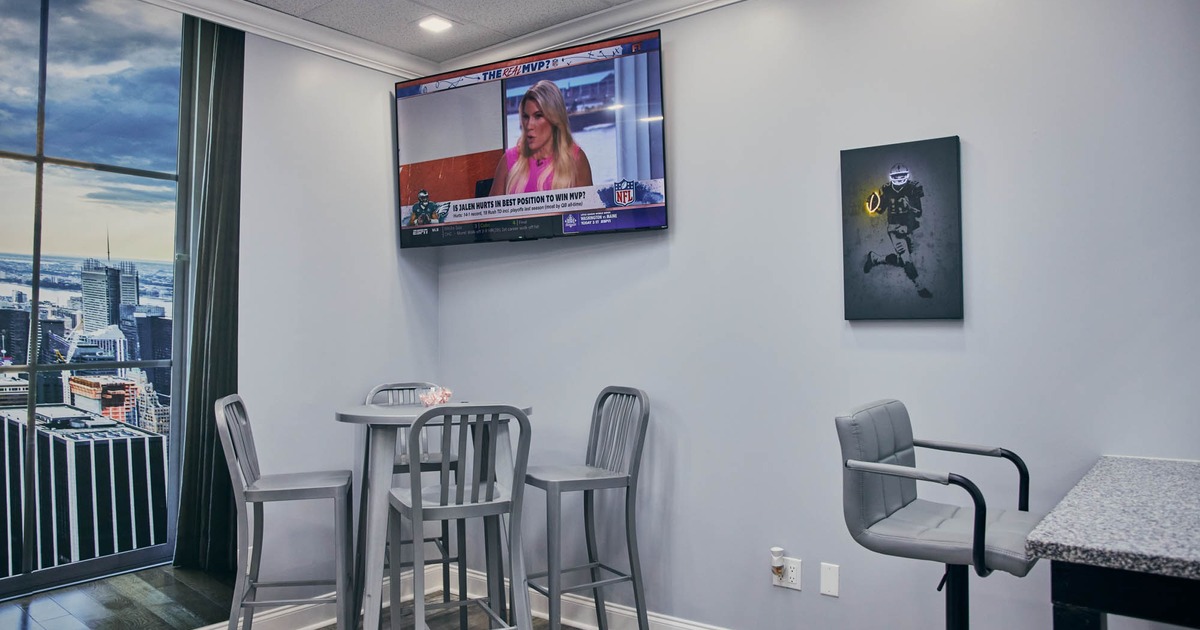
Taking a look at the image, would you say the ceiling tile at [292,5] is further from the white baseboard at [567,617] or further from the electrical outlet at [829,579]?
the electrical outlet at [829,579]

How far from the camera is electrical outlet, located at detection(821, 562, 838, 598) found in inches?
113

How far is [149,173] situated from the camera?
314cm

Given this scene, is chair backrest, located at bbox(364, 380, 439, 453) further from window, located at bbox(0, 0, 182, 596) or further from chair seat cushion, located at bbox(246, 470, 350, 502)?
window, located at bbox(0, 0, 182, 596)

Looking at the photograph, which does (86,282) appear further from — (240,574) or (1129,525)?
(1129,525)

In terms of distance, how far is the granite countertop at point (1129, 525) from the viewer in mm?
1278

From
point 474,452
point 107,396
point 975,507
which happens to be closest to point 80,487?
point 107,396

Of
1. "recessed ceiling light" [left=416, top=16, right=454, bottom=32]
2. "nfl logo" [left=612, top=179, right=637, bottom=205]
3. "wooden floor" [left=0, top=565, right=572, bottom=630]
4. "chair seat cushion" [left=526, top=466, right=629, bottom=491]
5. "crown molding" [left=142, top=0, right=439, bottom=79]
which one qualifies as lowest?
"wooden floor" [left=0, top=565, right=572, bottom=630]

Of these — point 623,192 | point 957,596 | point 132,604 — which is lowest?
point 132,604

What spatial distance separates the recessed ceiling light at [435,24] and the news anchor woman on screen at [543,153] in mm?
491

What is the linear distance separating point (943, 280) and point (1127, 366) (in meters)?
0.58

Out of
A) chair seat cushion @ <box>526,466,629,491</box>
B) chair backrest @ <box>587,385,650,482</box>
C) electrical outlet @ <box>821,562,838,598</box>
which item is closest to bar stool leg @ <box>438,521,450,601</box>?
chair seat cushion @ <box>526,466,629,491</box>

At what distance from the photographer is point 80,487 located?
298cm

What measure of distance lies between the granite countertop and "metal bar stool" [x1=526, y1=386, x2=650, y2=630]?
1.60 meters

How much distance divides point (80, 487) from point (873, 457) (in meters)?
2.84
